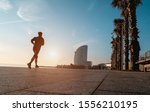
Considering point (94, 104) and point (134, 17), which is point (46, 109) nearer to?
point (94, 104)

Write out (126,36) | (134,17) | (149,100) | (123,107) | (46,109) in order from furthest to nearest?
(126,36) < (134,17) < (149,100) < (123,107) < (46,109)

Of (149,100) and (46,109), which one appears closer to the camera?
(46,109)

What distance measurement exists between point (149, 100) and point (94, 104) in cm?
69

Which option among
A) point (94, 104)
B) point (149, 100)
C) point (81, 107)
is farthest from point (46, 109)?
point (149, 100)

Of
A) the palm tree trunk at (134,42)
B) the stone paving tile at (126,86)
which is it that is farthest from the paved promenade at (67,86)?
the palm tree trunk at (134,42)

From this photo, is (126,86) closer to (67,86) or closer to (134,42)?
(67,86)

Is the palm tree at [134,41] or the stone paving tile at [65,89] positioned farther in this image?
the palm tree at [134,41]

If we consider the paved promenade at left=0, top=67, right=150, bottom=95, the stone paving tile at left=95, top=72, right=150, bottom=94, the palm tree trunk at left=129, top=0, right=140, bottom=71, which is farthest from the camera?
the palm tree trunk at left=129, top=0, right=140, bottom=71

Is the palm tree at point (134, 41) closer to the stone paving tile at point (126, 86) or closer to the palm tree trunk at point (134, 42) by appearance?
the palm tree trunk at point (134, 42)

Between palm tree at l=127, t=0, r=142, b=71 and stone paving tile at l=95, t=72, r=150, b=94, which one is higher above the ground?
palm tree at l=127, t=0, r=142, b=71

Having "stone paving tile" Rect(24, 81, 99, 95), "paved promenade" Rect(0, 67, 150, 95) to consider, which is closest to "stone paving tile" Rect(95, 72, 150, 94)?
"paved promenade" Rect(0, 67, 150, 95)

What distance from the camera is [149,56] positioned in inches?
1032

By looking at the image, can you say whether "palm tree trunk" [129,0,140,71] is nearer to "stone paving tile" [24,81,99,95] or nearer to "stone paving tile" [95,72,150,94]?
"stone paving tile" [95,72,150,94]

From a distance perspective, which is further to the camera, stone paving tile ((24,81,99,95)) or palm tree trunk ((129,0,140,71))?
palm tree trunk ((129,0,140,71))
